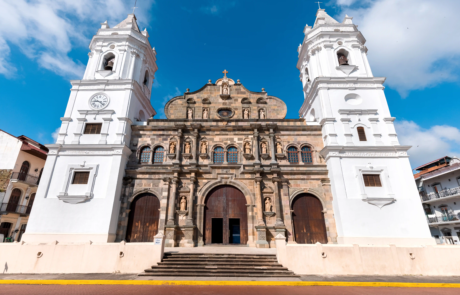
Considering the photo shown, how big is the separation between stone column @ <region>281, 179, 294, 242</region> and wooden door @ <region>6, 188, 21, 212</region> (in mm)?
24330

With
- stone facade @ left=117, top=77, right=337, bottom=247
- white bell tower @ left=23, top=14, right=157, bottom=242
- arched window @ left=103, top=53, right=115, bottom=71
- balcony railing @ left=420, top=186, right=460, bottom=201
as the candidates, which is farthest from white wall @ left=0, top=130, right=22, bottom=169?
balcony railing @ left=420, top=186, right=460, bottom=201

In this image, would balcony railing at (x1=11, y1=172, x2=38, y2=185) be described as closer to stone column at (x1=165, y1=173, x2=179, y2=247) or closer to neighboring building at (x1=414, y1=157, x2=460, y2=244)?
stone column at (x1=165, y1=173, x2=179, y2=247)

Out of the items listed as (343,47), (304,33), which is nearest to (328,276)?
(343,47)

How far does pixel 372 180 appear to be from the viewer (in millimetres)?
16297

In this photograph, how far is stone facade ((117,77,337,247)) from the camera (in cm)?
1622

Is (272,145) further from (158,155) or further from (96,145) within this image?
(96,145)

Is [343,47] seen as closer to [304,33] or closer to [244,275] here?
[304,33]

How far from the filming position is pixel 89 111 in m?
18.7

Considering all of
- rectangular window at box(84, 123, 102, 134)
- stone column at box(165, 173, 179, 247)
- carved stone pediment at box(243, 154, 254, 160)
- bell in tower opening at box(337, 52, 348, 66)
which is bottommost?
stone column at box(165, 173, 179, 247)

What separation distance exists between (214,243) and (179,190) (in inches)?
179

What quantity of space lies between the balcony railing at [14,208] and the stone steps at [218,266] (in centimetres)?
1896

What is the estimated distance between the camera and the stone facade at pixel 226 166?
1622 centimetres

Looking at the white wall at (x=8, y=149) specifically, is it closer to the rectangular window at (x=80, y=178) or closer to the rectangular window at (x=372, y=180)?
the rectangular window at (x=80, y=178)

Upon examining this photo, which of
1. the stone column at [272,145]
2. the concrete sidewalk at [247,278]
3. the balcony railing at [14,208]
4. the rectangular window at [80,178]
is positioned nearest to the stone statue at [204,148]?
the stone column at [272,145]
